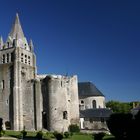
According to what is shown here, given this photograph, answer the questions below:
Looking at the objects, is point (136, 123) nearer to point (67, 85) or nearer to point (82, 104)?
point (67, 85)

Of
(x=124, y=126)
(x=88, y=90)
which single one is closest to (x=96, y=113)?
(x=88, y=90)

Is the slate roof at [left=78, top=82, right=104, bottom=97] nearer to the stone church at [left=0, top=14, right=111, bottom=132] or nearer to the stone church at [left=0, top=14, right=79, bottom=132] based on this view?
the stone church at [left=0, top=14, right=111, bottom=132]

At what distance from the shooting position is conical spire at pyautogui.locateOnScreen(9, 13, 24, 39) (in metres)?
70.7

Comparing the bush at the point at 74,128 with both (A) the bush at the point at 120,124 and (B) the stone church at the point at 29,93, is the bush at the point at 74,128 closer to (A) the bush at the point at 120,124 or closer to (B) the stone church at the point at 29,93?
(B) the stone church at the point at 29,93

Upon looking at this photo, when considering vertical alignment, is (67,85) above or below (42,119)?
above

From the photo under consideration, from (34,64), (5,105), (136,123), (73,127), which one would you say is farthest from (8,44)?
(136,123)

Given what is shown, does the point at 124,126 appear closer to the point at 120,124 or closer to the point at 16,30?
the point at 120,124

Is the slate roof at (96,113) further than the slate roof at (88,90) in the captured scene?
No

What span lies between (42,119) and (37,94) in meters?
4.74

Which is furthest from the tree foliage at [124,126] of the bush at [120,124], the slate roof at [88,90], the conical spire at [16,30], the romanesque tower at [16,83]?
the slate roof at [88,90]

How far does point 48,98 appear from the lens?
64875mm

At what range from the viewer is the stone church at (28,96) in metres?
64.6

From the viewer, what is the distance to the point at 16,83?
65938 millimetres

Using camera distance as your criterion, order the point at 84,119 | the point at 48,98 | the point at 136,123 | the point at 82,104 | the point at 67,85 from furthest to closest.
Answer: the point at 82,104
the point at 84,119
the point at 67,85
the point at 48,98
the point at 136,123
